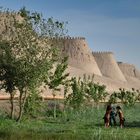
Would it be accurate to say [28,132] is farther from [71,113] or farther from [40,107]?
[71,113]

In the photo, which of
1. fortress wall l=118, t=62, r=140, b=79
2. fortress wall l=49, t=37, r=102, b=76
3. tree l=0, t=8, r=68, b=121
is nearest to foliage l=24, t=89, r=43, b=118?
tree l=0, t=8, r=68, b=121

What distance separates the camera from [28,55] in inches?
1232

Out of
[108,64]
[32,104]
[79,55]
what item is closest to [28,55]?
[32,104]

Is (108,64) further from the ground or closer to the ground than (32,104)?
further from the ground

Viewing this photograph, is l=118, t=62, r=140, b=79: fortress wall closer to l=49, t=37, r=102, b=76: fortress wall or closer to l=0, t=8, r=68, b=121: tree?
l=49, t=37, r=102, b=76: fortress wall

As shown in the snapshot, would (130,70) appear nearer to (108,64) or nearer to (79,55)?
(108,64)

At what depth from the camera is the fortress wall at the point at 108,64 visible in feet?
405

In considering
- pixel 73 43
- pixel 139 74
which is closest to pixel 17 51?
pixel 73 43

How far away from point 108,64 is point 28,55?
9677cm

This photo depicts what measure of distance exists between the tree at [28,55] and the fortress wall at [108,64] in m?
89.8

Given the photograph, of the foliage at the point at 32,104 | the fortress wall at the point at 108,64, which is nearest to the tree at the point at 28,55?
the foliage at the point at 32,104

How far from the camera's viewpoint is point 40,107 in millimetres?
36375

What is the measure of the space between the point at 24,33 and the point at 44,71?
2509mm

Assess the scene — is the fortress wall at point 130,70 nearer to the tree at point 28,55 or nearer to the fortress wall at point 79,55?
the fortress wall at point 79,55
